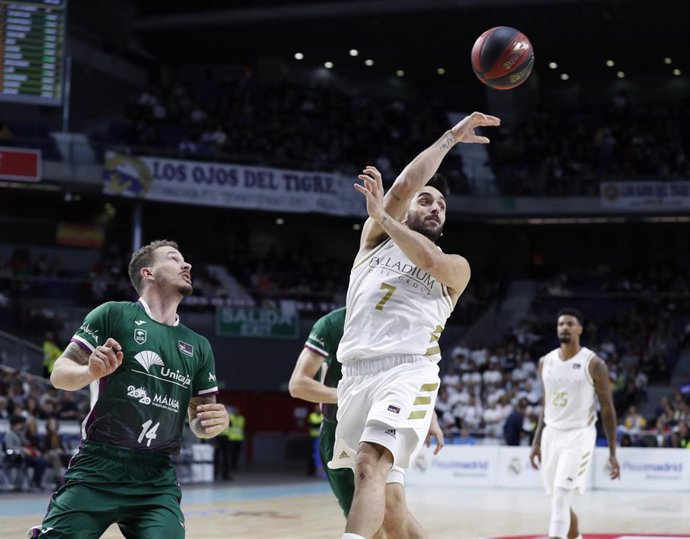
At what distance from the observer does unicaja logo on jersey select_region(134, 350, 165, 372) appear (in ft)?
18.6

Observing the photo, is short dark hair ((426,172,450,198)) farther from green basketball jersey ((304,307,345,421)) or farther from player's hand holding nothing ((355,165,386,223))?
green basketball jersey ((304,307,345,421))

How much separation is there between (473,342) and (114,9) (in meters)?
15.2

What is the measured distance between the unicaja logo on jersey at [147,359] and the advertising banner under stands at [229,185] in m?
24.2

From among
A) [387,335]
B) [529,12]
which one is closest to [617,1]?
[529,12]

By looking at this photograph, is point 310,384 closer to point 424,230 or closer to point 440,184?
point 424,230

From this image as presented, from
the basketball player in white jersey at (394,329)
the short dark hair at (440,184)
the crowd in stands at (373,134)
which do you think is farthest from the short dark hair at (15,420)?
A: the short dark hair at (440,184)

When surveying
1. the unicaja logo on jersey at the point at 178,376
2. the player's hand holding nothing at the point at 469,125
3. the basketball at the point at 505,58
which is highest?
the basketball at the point at 505,58

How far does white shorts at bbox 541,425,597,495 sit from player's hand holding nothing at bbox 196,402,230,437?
5371mm

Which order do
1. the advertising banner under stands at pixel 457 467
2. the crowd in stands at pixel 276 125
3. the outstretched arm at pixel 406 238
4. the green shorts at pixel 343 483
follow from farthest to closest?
the crowd in stands at pixel 276 125
the advertising banner under stands at pixel 457 467
the green shorts at pixel 343 483
the outstretched arm at pixel 406 238

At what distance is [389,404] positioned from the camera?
233 inches

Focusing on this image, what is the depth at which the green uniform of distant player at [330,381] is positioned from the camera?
7238 mm

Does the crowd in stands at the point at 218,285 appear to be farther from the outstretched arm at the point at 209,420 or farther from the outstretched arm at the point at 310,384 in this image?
the outstretched arm at the point at 209,420

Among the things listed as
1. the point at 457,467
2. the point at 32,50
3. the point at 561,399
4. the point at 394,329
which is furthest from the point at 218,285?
the point at 394,329

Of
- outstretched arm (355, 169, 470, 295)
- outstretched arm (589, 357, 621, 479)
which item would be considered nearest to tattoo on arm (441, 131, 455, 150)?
outstretched arm (355, 169, 470, 295)
